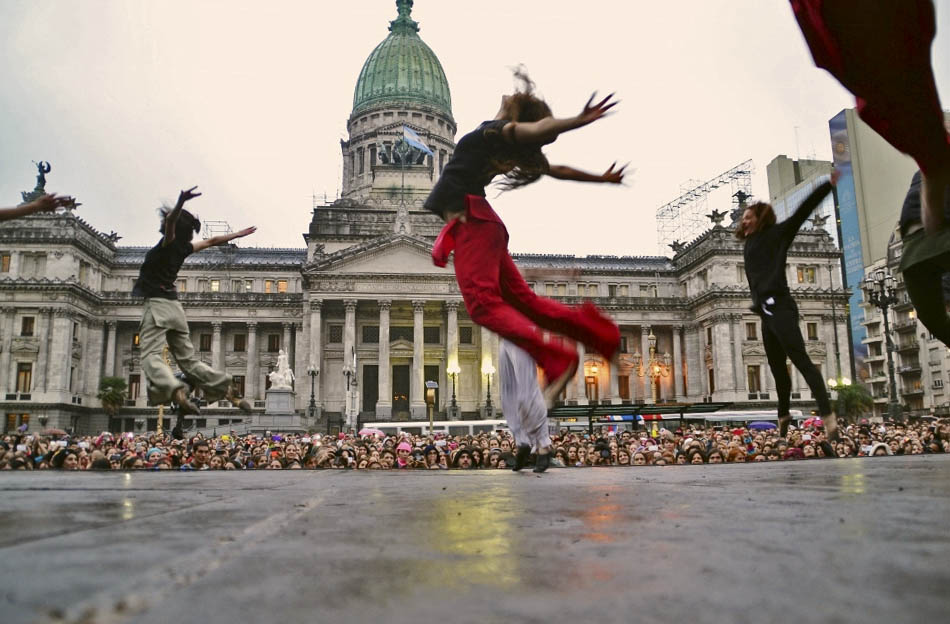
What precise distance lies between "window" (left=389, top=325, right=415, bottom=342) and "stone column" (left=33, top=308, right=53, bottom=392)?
2423 cm

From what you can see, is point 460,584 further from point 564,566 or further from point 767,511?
point 767,511

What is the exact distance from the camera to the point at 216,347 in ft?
174

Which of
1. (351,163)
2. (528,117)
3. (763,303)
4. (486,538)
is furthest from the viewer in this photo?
(351,163)

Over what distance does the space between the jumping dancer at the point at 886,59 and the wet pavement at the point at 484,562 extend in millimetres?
1539

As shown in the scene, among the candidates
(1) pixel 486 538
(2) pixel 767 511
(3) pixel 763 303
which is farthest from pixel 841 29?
(3) pixel 763 303

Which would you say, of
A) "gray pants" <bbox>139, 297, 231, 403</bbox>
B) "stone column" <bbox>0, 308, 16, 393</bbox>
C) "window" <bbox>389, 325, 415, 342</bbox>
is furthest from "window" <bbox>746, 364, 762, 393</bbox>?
"stone column" <bbox>0, 308, 16, 393</bbox>

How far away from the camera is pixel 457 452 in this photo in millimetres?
10070

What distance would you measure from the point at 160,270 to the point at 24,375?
5116 centimetres

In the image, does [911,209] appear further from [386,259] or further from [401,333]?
[401,333]

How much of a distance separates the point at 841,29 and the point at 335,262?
47.3 m

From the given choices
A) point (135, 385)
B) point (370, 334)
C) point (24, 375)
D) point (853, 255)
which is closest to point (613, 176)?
point (370, 334)

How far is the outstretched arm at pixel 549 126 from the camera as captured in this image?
13.8 feet

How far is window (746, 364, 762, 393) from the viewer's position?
51312mm

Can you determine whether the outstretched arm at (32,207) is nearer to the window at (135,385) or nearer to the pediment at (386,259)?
the pediment at (386,259)
